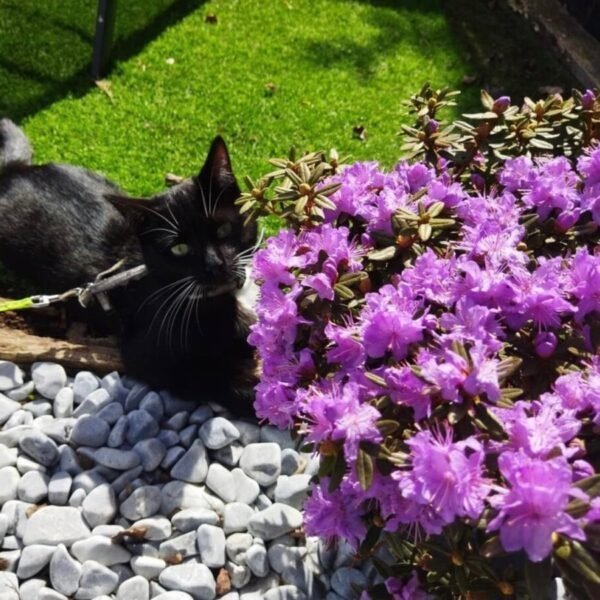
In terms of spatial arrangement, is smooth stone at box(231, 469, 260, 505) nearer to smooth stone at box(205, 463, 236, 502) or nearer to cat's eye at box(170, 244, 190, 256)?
smooth stone at box(205, 463, 236, 502)

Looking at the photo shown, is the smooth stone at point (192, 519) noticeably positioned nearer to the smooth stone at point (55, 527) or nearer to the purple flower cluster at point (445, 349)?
the smooth stone at point (55, 527)

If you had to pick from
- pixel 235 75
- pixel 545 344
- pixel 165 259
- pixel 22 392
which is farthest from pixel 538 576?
pixel 235 75

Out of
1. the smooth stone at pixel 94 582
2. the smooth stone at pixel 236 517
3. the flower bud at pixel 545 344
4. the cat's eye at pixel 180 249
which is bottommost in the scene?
the smooth stone at pixel 94 582

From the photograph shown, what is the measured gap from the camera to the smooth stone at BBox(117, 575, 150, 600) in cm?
211

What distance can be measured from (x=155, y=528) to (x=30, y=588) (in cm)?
39

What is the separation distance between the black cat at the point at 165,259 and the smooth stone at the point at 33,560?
726mm

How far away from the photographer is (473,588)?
1543mm

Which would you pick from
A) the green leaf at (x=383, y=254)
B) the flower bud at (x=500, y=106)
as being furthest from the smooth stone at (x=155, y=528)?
the flower bud at (x=500, y=106)

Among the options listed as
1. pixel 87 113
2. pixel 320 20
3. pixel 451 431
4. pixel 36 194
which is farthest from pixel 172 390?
pixel 320 20

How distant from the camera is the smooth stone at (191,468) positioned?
2.42 metres

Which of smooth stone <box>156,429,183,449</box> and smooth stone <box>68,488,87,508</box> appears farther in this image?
smooth stone <box>156,429,183,449</box>

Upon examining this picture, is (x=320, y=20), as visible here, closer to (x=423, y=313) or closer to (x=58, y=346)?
(x=58, y=346)

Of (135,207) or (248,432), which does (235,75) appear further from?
(248,432)

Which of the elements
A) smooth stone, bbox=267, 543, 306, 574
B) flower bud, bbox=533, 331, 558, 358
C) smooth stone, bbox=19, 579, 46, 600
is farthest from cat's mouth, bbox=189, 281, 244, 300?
flower bud, bbox=533, 331, 558, 358
